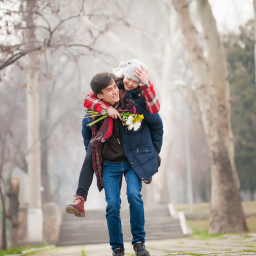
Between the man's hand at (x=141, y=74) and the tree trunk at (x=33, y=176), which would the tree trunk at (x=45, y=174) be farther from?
the man's hand at (x=141, y=74)

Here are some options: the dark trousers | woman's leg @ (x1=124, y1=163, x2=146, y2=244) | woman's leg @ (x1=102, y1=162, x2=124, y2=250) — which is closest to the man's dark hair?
the dark trousers

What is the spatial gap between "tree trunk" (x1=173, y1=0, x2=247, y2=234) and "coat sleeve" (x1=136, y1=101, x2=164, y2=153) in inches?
294

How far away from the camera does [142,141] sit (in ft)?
13.5

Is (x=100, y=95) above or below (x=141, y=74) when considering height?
below

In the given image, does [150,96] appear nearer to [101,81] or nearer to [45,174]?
[101,81]

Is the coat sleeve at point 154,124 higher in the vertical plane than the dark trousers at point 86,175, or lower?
higher

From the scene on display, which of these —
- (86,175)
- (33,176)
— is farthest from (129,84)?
(33,176)

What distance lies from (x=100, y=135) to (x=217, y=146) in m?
8.05

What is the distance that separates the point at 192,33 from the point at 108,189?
9022 mm

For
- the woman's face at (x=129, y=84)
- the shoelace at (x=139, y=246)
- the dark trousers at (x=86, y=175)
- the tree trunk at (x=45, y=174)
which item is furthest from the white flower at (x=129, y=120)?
the tree trunk at (x=45, y=174)

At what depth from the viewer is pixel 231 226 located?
11.1m

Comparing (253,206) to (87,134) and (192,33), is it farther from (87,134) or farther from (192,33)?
(87,134)

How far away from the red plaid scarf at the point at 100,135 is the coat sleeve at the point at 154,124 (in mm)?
138

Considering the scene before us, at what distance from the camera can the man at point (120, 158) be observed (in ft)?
13.0
